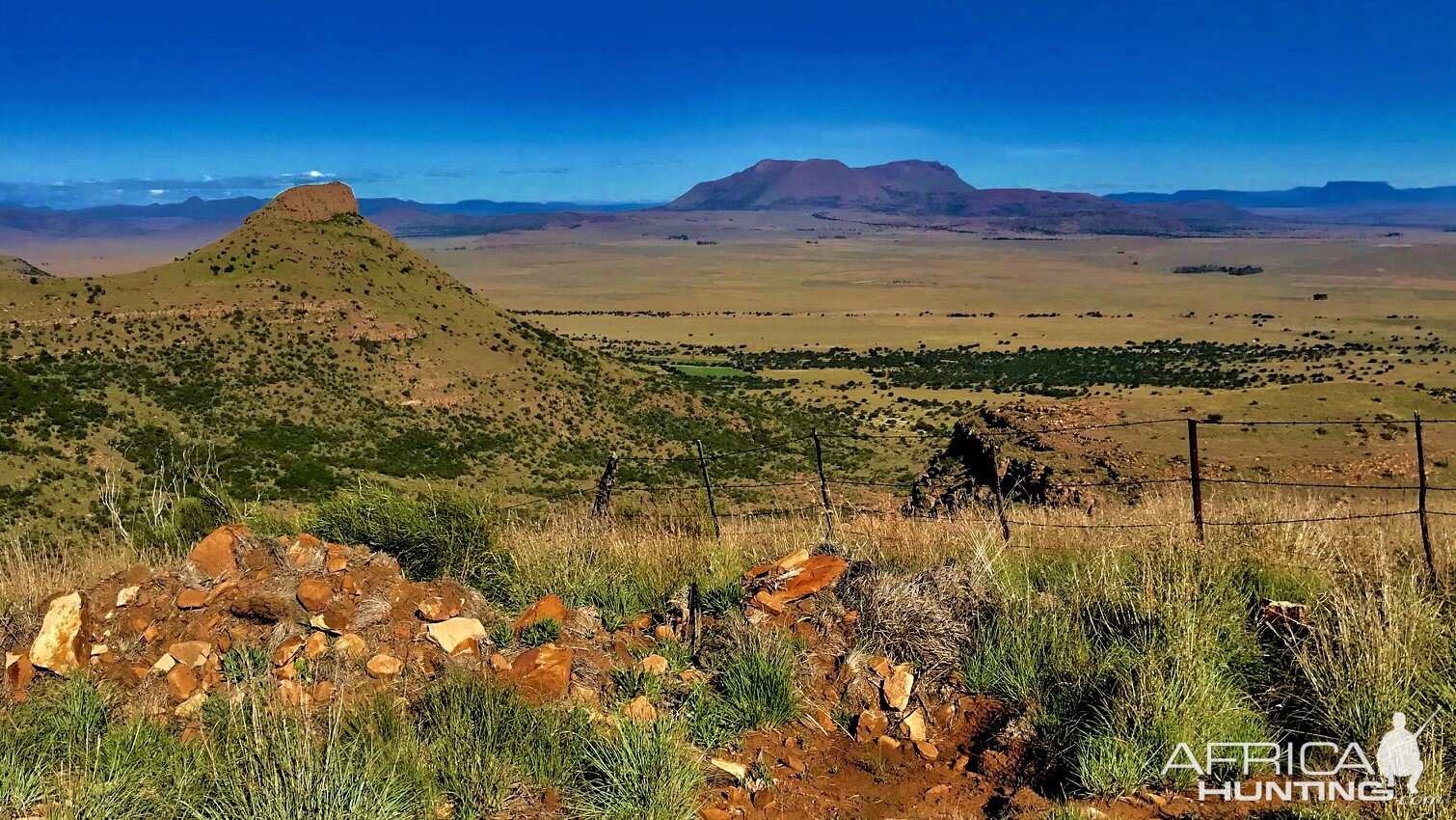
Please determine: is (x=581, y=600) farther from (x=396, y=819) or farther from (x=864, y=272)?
(x=864, y=272)

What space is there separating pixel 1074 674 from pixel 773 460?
34.4 meters

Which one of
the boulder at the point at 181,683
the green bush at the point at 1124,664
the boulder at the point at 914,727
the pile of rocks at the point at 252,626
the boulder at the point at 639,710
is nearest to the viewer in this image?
the green bush at the point at 1124,664

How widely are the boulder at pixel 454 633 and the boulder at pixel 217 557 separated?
1.71 meters

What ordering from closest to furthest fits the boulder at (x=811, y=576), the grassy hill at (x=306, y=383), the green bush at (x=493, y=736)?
the green bush at (x=493, y=736) → the boulder at (x=811, y=576) → the grassy hill at (x=306, y=383)

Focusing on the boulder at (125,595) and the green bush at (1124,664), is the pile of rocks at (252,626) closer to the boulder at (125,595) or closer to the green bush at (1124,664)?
the boulder at (125,595)

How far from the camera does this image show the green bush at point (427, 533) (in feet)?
24.5

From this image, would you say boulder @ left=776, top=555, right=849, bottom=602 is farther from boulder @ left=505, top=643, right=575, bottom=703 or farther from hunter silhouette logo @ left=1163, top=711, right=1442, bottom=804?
hunter silhouette logo @ left=1163, top=711, right=1442, bottom=804

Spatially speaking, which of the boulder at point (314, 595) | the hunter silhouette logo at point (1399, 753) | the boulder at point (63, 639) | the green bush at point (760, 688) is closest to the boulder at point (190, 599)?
the boulder at point (63, 639)

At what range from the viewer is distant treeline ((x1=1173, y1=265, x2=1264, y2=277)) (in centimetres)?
17512

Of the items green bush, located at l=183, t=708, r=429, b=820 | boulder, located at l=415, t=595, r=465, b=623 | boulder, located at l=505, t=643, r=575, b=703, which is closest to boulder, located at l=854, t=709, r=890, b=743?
boulder, located at l=505, t=643, r=575, b=703

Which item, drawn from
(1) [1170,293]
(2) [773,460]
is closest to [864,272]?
(1) [1170,293]

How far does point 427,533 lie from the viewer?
7633 mm

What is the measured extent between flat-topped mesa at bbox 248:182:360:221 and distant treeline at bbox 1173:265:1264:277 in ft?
555

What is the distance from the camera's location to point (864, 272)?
641 feet
